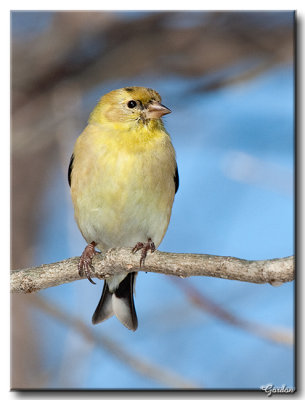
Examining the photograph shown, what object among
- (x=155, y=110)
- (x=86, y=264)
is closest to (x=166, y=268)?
(x=86, y=264)

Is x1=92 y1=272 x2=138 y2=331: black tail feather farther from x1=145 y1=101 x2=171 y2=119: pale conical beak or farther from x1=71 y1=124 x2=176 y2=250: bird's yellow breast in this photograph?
x1=145 y1=101 x2=171 y2=119: pale conical beak

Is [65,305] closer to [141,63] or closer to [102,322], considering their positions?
[102,322]

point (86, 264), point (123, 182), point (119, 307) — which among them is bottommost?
point (119, 307)

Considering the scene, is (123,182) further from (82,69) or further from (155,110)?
(82,69)

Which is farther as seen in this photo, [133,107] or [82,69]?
[82,69]

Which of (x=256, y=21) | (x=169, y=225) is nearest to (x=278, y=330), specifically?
(x=169, y=225)

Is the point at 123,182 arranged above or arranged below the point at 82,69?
below
